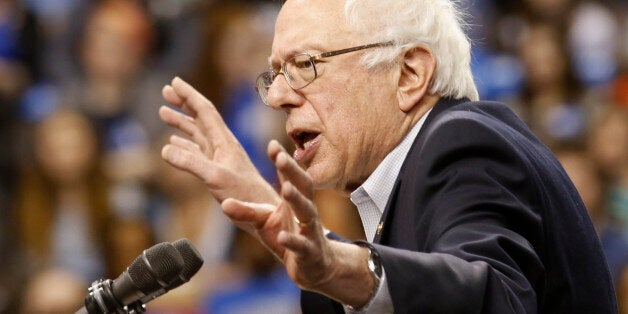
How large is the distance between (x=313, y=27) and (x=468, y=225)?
789 mm

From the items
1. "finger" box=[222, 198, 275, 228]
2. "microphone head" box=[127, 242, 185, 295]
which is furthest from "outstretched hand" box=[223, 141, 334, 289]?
"microphone head" box=[127, 242, 185, 295]

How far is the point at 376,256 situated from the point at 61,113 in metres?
3.79

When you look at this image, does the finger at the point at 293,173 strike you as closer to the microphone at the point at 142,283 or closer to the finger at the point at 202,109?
the microphone at the point at 142,283

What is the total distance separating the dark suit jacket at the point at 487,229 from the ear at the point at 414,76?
0.59 ft

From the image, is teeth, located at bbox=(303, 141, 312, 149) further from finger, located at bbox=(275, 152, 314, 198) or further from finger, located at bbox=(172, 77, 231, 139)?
finger, located at bbox=(275, 152, 314, 198)

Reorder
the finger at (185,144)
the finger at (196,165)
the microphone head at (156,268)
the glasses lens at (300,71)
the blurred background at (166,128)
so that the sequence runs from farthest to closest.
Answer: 1. the blurred background at (166,128)
2. the glasses lens at (300,71)
3. the finger at (185,144)
4. the finger at (196,165)
5. the microphone head at (156,268)

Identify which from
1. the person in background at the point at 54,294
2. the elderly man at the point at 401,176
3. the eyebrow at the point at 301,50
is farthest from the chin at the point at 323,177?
the person in background at the point at 54,294

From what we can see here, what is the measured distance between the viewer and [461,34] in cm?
254

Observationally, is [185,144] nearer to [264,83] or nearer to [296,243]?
[264,83]

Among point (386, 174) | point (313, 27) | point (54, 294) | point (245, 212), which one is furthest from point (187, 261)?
point (54, 294)

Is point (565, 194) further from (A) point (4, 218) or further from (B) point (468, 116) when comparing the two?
(A) point (4, 218)

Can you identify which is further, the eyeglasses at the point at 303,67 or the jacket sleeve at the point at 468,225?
the eyeglasses at the point at 303,67

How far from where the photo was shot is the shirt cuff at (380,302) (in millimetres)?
1662

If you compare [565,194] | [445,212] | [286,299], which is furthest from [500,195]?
[286,299]
